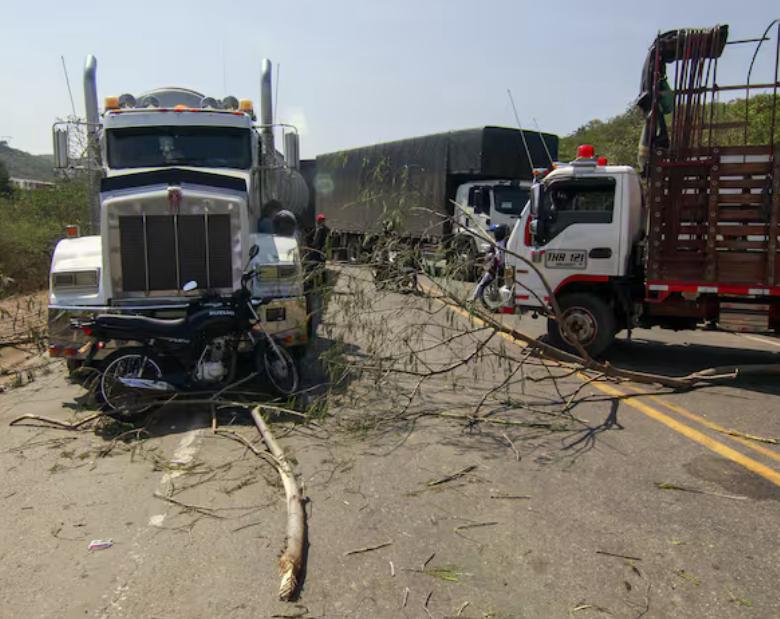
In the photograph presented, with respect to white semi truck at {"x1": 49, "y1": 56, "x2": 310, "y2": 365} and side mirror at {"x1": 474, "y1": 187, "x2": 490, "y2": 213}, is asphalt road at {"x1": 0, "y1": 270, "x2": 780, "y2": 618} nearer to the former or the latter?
white semi truck at {"x1": 49, "y1": 56, "x2": 310, "y2": 365}

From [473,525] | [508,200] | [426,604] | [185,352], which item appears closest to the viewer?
[426,604]

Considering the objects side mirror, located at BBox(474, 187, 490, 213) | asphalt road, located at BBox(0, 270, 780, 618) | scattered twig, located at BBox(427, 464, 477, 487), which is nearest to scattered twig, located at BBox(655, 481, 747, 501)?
asphalt road, located at BBox(0, 270, 780, 618)

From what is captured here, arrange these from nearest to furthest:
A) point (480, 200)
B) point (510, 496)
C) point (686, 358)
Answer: point (510, 496), point (686, 358), point (480, 200)

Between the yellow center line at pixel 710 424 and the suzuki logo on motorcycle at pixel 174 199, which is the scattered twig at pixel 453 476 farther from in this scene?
the suzuki logo on motorcycle at pixel 174 199

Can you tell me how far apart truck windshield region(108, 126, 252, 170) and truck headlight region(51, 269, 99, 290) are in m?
2.55

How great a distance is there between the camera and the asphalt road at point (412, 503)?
3289mm

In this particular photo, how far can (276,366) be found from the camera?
672 centimetres

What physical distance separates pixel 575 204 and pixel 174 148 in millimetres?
5561

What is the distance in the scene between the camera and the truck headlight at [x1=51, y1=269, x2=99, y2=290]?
22.1 feet

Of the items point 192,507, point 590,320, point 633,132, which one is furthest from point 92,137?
point 633,132

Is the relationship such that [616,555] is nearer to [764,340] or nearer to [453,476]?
[453,476]

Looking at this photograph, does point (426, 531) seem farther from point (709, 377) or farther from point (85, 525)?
point (709, 377)

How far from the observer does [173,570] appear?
138 inches

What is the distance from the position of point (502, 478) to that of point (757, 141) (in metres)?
15.1
